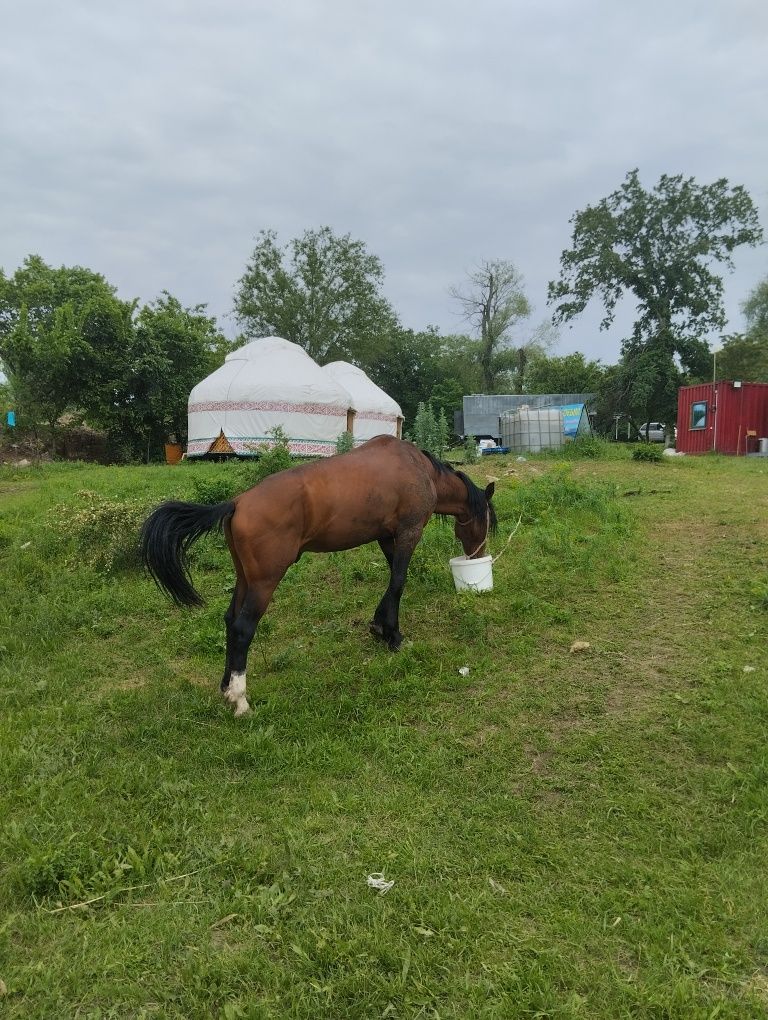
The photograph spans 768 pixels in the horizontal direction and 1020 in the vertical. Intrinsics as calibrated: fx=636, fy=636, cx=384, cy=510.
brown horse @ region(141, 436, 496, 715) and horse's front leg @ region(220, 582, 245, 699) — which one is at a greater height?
brown horse @ region(141, 436, 496, 715)

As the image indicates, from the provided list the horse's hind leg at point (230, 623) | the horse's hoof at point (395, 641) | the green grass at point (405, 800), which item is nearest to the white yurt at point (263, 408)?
the green grass at point (405, 800)

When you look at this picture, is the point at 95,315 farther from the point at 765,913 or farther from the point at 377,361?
the point at 377,361

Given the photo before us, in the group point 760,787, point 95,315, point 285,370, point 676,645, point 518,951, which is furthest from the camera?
point 285,370

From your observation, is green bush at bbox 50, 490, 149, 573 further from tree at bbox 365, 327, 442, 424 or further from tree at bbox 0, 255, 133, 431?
tree at bbox 365, 327, 442, 424

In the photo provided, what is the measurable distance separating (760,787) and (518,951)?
1545 millimetres

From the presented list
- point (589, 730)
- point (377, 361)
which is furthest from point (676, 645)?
point (377, 361)

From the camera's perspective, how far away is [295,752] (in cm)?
350

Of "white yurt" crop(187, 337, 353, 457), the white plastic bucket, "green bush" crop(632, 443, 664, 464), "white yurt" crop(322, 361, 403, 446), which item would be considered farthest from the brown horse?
"white yurt" crop(322, 361, 403, 446)

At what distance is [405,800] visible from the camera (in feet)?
9.99

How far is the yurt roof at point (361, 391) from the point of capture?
27.0m

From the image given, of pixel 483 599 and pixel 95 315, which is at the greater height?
pixel 95 315

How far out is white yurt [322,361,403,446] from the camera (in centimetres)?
2617

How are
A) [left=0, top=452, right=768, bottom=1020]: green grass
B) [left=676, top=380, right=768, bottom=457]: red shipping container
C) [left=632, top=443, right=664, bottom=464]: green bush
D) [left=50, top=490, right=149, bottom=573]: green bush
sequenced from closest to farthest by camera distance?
[left=0, top=452, right=768, bottom=1020]: green grass → [left=50, top=490, right=149, bottom=573]: green bush → [left=632, top=443, right=664, bottom=464]: green bush → [left=676, top=380, right=768, bottom=457]: red shipping container

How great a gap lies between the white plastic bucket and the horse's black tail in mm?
2297
